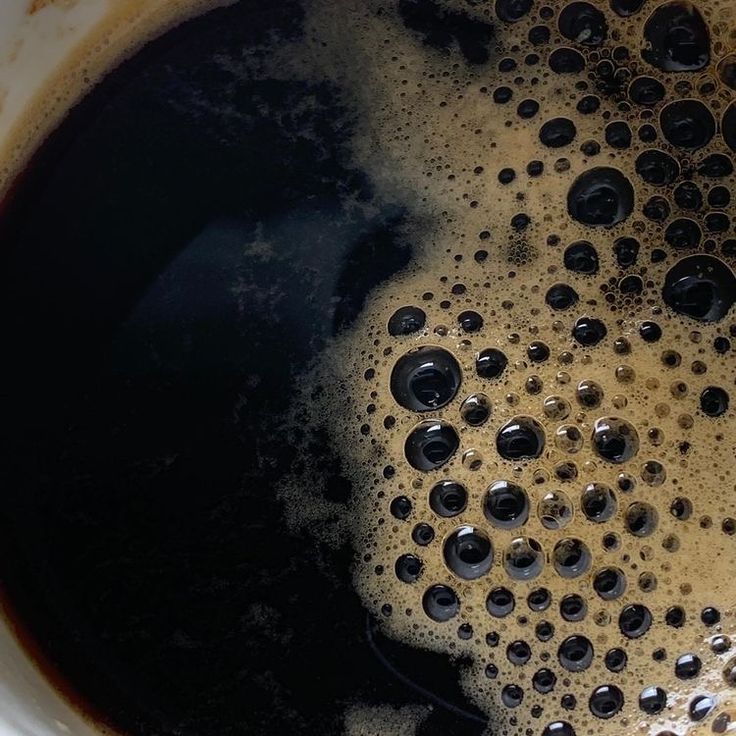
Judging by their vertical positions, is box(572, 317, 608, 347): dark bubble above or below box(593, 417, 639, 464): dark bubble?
above

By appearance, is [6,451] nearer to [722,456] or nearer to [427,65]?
[427,65]

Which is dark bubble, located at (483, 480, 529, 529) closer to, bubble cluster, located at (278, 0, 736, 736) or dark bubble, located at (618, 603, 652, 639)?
bubble cluster, located at (278, 0, 736, 736)

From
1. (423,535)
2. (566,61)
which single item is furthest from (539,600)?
(566,61)

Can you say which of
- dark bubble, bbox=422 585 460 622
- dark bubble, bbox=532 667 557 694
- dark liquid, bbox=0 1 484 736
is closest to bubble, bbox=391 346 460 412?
dark liquid, bbox=0 1 484 736

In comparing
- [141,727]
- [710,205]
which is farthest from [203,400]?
[710,205]

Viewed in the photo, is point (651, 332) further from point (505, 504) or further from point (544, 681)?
point (544, 681)
